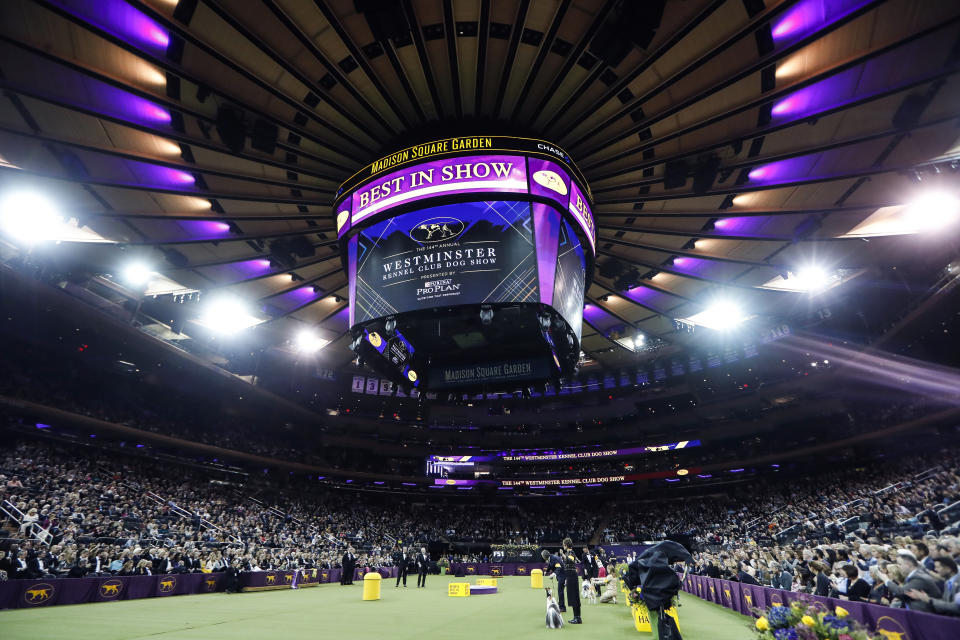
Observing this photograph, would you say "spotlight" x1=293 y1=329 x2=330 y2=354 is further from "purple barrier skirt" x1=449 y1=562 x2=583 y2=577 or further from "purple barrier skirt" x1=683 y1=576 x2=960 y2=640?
"purple barrier skirt" x1=449 y1=562 x2=583 y2=577

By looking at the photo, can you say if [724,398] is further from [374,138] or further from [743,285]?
[374,138]

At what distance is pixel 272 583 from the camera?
24.0m

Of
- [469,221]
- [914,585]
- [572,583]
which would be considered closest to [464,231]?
[469,221]

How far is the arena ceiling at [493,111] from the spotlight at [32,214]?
24.8 inches

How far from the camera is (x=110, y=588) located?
16.8 meters

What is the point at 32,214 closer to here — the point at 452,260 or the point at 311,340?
the point at 311,340

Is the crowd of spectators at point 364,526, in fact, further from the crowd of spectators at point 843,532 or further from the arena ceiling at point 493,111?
the arena ceiling at point 493,111

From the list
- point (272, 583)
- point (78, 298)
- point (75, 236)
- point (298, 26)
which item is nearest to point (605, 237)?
point (298, 26)

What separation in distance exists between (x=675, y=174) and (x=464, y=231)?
275 inches

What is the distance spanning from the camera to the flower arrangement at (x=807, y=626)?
17.8ft

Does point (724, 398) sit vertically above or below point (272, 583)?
above

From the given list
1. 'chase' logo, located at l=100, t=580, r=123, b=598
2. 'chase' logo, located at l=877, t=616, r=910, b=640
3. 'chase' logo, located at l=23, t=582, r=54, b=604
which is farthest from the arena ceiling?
'chase' logo, located at l=100, t=580, r=123, b=598

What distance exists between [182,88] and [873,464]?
49797mm

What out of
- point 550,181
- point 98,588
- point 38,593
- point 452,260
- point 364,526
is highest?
point 550,181
